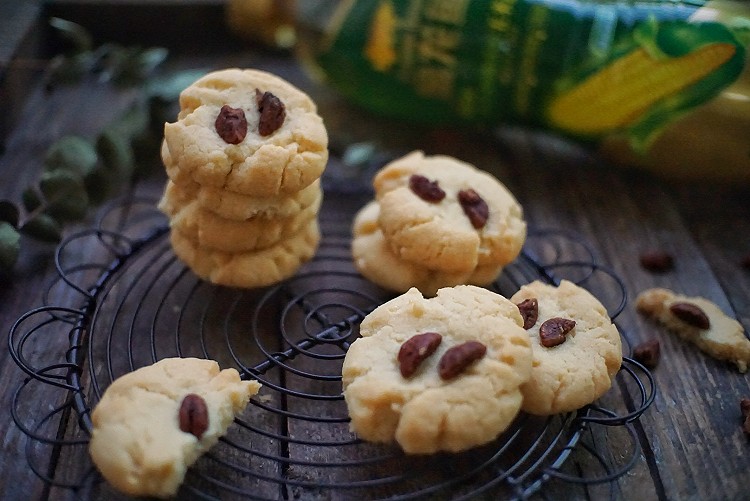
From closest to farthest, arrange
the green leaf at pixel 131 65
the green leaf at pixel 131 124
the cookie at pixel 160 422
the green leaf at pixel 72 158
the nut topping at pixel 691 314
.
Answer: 1. the cookie at pixel 160 422
2. the nut topping at pixel 691 314
3. the green leaf at pixel 72 158
4. the green leaf at pixel 131 124
5. the green leaf at pixel 131 65

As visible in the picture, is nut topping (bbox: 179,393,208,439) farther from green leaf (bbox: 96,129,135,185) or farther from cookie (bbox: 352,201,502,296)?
green leaf (bbox: 96,129,135,185)

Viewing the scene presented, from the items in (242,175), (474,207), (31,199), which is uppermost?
(242,175)

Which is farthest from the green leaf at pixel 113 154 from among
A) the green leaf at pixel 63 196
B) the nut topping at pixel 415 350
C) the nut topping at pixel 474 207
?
the nut topping at pixel 415 350

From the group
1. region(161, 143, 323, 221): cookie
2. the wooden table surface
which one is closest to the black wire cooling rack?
the wooden table surface

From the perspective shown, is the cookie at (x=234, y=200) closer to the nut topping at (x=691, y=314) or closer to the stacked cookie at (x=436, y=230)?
the stacked cookie at (x=436, y=230)

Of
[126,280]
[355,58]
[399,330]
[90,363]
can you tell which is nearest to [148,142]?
[126,280]

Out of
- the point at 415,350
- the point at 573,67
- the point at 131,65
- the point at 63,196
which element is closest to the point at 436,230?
the point at 415,350

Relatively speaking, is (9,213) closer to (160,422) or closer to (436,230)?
(160,422)
